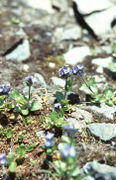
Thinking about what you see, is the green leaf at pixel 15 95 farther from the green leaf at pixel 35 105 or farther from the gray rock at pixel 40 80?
the gray rock at pixel 40 80

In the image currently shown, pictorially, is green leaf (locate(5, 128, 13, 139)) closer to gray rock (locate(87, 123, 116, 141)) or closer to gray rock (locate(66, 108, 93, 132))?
gray rock (locate(66, 108, 93, 132))

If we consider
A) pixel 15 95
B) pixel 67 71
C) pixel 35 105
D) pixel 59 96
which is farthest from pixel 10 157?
pixel 67 71

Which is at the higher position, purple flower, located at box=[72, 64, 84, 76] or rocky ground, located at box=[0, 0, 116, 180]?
purple flower, located at box=[72, 64, 84, 76]

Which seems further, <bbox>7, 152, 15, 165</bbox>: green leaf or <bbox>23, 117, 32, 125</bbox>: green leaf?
<bbox>23, 117, 32, 125</bbox>: green leaf

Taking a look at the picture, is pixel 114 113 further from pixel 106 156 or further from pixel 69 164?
pixel 69 164

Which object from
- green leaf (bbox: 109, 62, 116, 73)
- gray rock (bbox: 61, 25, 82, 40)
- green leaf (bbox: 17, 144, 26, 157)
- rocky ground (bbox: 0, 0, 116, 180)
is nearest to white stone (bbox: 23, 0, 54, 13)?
rocky ground (bbox: 0, 0, 116, 180)

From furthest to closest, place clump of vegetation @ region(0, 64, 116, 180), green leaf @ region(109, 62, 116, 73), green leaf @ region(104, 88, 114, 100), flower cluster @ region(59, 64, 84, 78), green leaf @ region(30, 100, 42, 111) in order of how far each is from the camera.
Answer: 1. green leaf @ region(109, 62, 116, 73)
2. green leaf @ region(104, 88, 114, 100)
3. green leaf @ region(30, 100, 42, 111)
4. flower cluster @ region(59, 64, 84, 78)
5. clump of vegetation @ region(0, 64, 116, 180)

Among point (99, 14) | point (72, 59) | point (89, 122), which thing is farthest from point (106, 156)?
point (99, 14)

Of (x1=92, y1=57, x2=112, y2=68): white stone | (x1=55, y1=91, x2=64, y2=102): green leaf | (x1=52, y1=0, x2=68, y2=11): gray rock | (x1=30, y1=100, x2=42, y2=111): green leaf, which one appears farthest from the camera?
(x1=52, y1=0, x2=68, y2=11): gray rock

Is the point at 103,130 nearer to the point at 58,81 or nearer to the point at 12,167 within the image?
the point at 12,167

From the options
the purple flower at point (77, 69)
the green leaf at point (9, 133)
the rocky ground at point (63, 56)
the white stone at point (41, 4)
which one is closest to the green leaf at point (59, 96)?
the rocky ground at point (63, 56)
